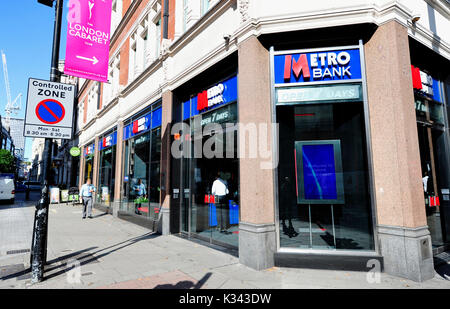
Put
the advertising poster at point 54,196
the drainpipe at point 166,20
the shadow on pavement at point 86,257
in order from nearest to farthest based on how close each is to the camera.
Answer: the shadow on pavement at point 86,257 → the drainpipe at point 166,20 → the advertising poster at point 54,196

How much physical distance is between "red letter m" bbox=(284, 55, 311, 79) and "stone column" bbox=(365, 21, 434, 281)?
1.33 metres

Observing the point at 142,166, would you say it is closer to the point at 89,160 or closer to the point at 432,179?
the point at 432,179

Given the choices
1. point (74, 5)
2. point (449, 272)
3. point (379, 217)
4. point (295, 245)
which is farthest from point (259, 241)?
point (74, 5)

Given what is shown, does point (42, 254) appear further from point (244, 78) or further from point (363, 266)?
point (363, 266)

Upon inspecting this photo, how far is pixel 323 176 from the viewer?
601cm

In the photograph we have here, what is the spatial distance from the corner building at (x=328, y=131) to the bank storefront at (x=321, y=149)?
0.9 inches

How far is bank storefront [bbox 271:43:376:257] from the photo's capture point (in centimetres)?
580

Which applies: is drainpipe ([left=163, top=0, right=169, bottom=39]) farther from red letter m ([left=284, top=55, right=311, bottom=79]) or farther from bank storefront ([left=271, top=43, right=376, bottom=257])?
red letter m ([left=284, top=55, right=311, bottom=79])

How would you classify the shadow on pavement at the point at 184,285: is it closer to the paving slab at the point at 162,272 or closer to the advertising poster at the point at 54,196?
the paving slab at the point at 162,272

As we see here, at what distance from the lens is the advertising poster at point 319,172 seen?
594 centimetres

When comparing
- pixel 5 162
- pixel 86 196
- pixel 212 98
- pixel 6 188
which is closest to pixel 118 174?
pixel 86 196

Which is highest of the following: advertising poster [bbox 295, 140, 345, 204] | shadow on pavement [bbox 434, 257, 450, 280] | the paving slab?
advertising poster [bbox 295, 140, 345, 204]

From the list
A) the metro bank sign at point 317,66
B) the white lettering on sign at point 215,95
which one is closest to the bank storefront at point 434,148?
the metro bank sign at point 317,66

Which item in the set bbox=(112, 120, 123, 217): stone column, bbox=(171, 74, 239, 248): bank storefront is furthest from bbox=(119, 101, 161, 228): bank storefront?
bbox=(171, 74, 239, 248): bank storefront
